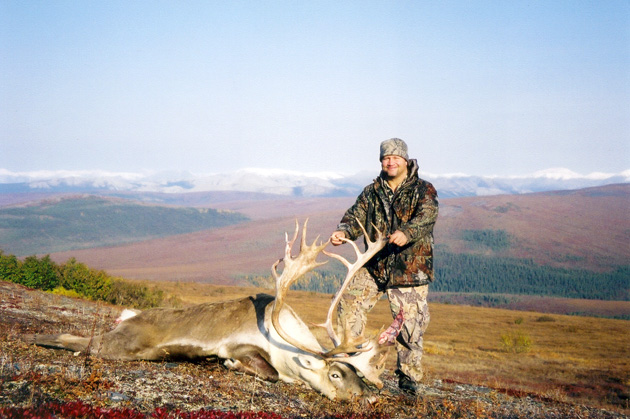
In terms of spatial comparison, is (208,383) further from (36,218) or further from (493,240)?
(36,218)

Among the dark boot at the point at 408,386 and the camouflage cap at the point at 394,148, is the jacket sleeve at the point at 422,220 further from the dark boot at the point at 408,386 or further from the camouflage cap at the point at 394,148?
the dark boot at the point at 408,386

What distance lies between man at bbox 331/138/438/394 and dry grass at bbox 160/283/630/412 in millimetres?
3579

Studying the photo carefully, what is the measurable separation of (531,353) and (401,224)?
20.9 m

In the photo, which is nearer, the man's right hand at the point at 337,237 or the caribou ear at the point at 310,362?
the caribou ear at the point at 310,362

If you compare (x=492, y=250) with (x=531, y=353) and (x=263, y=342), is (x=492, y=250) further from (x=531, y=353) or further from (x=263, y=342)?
(x=263, y=342)

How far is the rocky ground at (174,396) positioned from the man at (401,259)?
28.0 inches

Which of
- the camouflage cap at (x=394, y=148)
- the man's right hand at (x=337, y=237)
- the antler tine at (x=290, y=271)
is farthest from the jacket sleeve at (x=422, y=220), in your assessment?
the antler tine at (x=290, y=271)

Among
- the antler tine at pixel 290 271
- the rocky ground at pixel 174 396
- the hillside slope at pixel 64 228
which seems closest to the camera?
the rocky ground at pixel 174 396

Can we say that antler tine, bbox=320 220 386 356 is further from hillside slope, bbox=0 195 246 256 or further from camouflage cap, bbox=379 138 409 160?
hillside slope, bbox=0 195 246 256

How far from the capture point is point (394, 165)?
257 inches

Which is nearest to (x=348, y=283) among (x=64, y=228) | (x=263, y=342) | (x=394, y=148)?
(x=263, y=342)

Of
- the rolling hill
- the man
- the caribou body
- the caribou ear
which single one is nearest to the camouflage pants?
the man

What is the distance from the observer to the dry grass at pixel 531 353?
535 inches

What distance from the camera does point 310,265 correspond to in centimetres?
641
